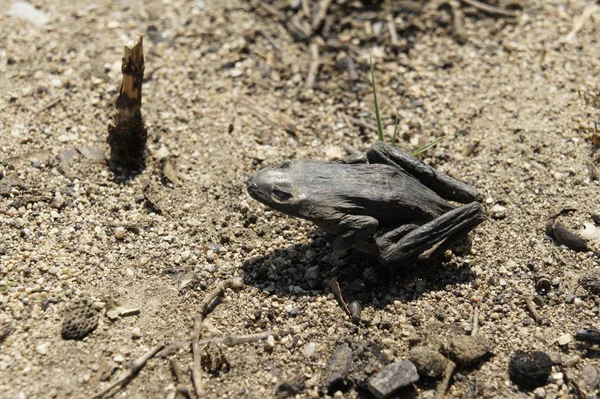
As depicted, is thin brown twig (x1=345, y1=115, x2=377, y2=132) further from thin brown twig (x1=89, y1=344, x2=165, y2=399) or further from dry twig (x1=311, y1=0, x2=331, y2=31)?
thin brown twig (x1=89, y1=344, x2=165, y2=399)

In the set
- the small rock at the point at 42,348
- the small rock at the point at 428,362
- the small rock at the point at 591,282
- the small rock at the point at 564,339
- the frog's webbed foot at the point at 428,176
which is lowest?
the small rock at the point at 42,348

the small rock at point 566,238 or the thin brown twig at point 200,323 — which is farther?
the small rock at point 566,238

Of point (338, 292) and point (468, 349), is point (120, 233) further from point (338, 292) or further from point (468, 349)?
point (468, 349)

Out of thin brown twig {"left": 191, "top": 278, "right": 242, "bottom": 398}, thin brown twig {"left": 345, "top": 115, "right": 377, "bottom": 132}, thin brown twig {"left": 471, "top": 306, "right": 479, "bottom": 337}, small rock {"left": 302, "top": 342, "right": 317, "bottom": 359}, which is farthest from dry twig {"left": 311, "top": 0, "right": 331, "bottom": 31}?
small rock {"left": 302, "top": 342, "right": 317, "bottom": 359}

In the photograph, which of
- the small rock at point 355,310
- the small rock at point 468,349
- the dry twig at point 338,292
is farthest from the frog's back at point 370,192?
the small rock at point 468,349

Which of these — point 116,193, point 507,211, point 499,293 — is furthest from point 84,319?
point 507,211

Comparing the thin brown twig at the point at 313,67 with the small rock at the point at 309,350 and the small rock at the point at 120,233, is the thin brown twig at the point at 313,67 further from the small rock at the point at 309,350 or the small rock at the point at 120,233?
the small rock at the point at 309,350

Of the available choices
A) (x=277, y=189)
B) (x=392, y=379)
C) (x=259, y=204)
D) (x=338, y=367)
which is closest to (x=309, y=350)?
(x=338, y=367)

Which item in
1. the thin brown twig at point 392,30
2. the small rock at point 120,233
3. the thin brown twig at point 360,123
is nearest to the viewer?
the small rock at point 120,233
